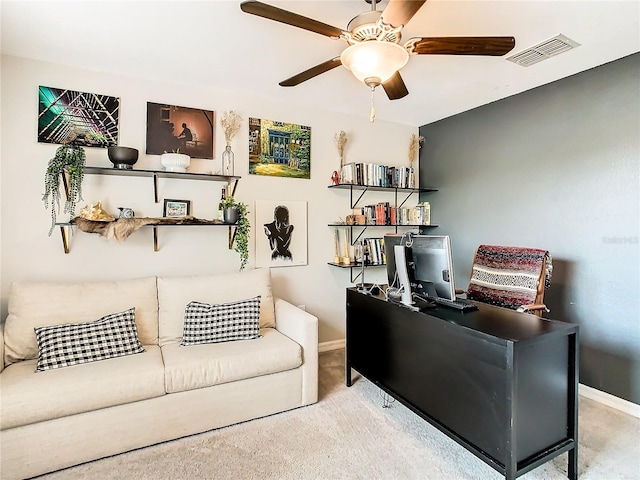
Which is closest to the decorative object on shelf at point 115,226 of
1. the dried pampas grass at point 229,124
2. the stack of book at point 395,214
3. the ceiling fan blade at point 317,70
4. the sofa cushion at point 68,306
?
the sofa cushion at point 68,306

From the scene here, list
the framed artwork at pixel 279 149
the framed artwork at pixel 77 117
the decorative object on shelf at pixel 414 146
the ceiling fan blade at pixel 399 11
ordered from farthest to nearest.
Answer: the decorative object on shelf at pixel 414 146 → the framed artwork at pixel 279 149 → the framed artwork at pixel 77 117 → the ceiling fan blade at pixel 399 11

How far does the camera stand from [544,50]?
93.0 inches

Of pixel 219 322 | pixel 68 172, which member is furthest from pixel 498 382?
pixel 68 172

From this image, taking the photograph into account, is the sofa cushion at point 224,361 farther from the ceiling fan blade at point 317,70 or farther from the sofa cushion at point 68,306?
the ceiling fan blade at point 317,70

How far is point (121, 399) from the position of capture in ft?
6.35

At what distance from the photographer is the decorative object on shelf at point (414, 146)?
413cm

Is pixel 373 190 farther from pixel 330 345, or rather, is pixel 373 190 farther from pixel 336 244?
pixel 330 345

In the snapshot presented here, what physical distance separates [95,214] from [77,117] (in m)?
0.77

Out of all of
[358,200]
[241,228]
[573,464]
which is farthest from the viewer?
[358,200]

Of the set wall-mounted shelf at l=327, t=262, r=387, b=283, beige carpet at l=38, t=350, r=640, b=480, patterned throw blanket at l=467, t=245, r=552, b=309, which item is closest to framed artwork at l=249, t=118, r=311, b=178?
wall-mounted shelf at l=327, t=262, r=387, b=283

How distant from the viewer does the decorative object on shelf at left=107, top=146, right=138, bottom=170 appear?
2582 millimetres

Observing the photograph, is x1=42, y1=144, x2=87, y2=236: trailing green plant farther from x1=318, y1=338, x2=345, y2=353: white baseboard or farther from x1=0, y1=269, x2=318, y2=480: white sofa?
x1=318, y1=338, x2=345, y2=353: white baseboard

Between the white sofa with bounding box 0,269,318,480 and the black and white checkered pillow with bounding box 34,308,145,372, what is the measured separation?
0.24 feet

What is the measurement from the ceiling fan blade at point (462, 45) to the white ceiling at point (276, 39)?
35 cm
